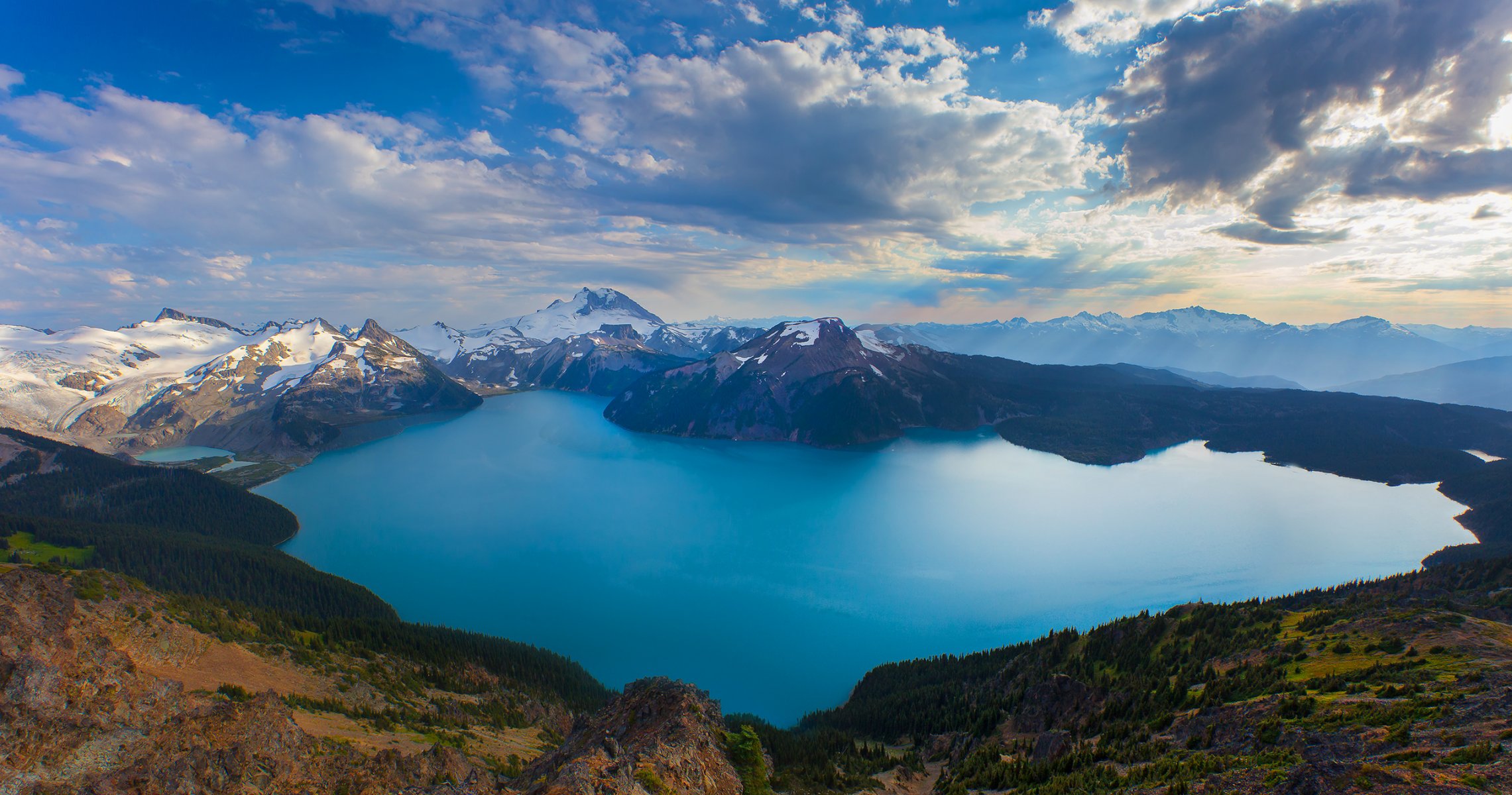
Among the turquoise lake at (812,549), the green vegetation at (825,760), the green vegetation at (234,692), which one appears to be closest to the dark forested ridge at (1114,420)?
the turquoise lake at (812,549)

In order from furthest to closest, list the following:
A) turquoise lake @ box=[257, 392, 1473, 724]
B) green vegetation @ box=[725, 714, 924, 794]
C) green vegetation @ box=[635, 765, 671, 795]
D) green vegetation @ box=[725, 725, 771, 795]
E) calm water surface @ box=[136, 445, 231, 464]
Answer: calm water surface @ box=[136, 445, 231, 464] < turquoise lake @ box=[257, 392, 1473, 724] < green vegetation @ box=[725, 714, 924, 794] < green vegetation @ box=[725, 725, 771, 795] < green vegetation @ box=[635, 765, 671, 795]

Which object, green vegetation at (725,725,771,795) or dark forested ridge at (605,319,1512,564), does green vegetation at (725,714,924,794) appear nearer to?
green vegetation at (725,725,771,795)

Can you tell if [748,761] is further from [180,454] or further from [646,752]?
[180,454]

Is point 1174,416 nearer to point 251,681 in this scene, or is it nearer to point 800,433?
point 800,433

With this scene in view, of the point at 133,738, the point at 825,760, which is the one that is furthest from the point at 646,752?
the point at 133,738

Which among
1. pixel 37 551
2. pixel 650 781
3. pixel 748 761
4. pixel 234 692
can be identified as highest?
pixel 650 781

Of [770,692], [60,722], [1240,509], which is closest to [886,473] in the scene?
[1240,509]

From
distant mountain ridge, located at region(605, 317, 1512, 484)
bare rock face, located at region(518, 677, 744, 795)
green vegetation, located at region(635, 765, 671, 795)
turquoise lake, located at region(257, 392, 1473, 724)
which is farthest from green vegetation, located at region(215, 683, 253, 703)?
distant mountain ridge, located at region(605, 317, 1512, 484)
